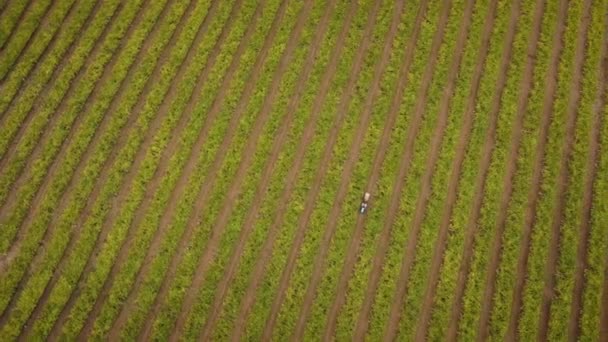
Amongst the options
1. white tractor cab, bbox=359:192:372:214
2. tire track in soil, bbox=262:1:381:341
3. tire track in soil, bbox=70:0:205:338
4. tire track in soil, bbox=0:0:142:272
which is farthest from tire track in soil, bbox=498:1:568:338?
tire track in soil, bbox=0:0:142:272

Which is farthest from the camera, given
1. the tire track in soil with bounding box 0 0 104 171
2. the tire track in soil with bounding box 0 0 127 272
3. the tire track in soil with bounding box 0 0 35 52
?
the tire track in soil with bounding box 0 0 35 52

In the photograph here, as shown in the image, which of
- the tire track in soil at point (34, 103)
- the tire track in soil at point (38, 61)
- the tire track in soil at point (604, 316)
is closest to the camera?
the tire track in soil at point (604, 316)

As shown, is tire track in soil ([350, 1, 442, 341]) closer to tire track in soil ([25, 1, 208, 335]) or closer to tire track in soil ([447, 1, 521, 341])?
tire track in soil ([447, 1, 521, 341])

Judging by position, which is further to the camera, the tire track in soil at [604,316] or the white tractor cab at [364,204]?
the white tractor cab at [364,204]

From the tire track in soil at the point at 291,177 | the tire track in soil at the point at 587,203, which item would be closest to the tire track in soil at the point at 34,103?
the tire track in soil at the point at 291,177

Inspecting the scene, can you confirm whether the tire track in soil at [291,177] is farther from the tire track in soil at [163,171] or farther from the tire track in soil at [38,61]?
the tire track in soil at [38,61]

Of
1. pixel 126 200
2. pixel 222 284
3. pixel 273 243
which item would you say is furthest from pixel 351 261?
pixel 126 200

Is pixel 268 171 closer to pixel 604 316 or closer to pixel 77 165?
pixel 77 165
